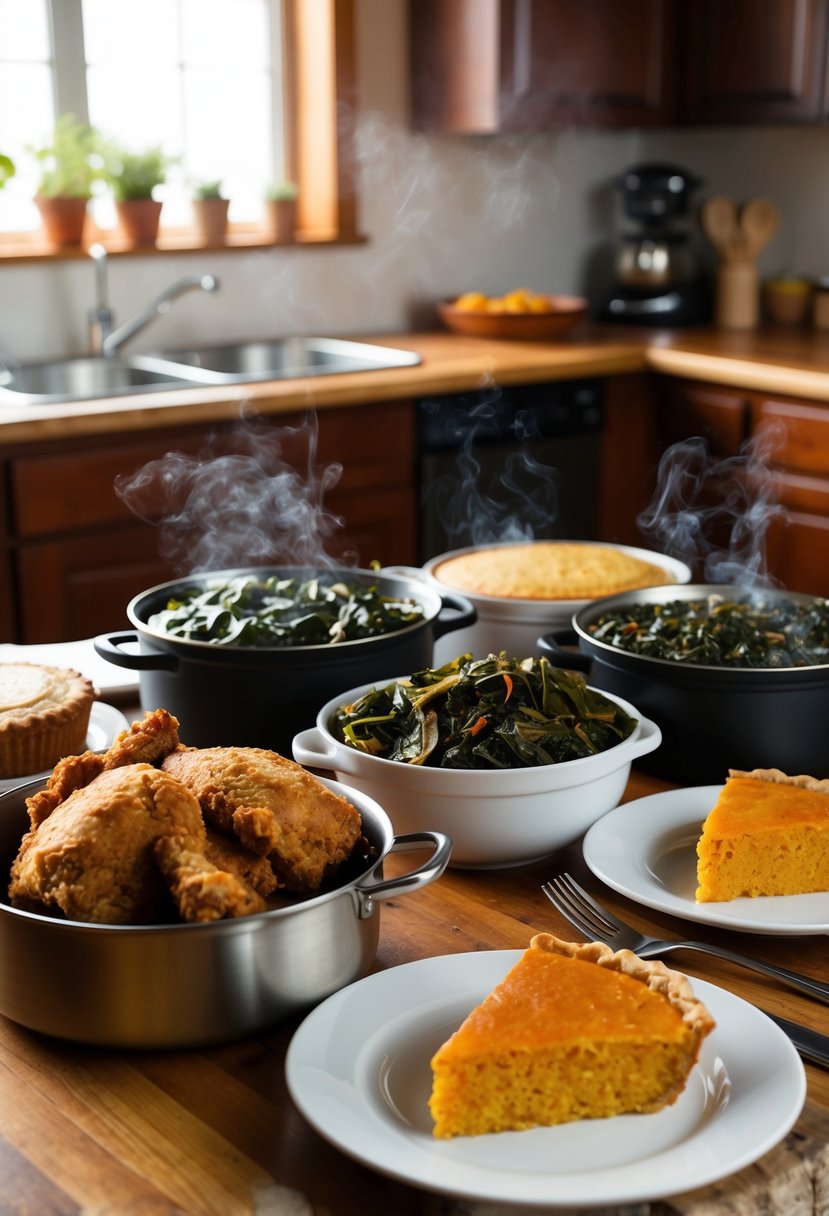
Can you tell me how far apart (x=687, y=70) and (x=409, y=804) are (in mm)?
3907

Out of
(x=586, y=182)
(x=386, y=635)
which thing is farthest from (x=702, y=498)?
(x=386, y=635)

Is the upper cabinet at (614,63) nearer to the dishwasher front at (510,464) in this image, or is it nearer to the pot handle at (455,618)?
the dishwasher front at (510,464)

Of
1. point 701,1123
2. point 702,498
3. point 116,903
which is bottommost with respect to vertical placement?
point 702,498

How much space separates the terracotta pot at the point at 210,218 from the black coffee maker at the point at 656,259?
1.41 metres

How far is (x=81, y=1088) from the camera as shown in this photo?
92 centimetres

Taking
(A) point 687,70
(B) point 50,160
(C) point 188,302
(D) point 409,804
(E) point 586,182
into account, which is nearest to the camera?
(D) point 409,804

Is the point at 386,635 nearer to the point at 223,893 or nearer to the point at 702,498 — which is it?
the point at 223,893

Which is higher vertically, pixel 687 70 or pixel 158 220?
pixel 687 70

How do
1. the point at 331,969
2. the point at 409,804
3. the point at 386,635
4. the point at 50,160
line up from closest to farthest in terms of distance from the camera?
the point at 331,969
the point at 409,804
the point at 386,635
the point at 50,160

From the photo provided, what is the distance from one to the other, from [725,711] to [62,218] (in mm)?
3061

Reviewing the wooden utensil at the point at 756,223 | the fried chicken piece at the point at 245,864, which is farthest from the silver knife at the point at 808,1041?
the wooden utensil at the point at 756,223

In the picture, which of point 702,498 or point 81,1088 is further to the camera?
point 702,498

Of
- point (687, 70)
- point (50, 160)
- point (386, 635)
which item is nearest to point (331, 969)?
point (386, 635)

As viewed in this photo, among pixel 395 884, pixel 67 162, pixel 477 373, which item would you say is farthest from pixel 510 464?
pixel 395 884
